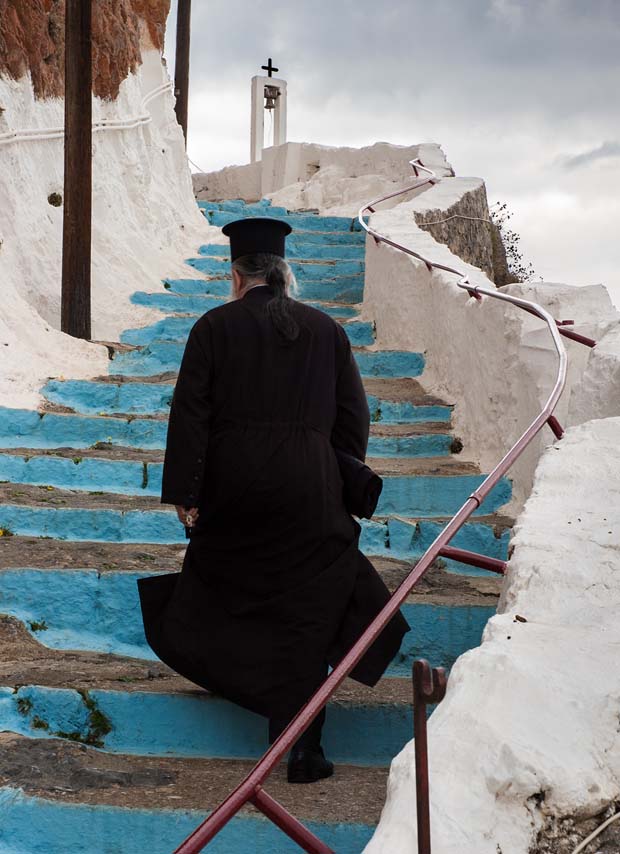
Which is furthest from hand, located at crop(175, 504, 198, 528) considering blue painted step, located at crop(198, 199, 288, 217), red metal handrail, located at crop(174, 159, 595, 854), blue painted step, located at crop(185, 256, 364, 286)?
blue painted step, located at crop(198, 199, 288, 217)

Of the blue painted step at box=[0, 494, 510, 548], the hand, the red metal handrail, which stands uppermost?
Result: the hand

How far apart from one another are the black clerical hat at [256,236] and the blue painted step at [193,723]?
53.3 inches

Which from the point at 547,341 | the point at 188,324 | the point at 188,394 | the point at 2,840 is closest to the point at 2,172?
the point at 188,324

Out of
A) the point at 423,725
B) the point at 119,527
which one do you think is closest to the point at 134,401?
A: the point at 119,527

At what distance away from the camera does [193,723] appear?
136 inches

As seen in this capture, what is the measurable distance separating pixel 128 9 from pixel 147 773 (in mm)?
8597

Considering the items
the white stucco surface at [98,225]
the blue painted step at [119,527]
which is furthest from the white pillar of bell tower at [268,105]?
the blue painted step at [119,527]

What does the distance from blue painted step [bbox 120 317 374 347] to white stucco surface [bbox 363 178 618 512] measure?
0.34ft

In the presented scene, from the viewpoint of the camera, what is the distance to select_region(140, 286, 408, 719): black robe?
3.18 m

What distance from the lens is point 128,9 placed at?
10.2m

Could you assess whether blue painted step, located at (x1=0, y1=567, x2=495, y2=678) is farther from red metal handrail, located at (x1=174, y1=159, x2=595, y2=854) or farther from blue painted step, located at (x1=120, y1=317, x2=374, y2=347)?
blue painted step, located at (x1=120, y1=317, x2=374, y2=347)

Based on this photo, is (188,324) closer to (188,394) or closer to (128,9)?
(128,9)

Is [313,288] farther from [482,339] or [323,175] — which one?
[323,175]

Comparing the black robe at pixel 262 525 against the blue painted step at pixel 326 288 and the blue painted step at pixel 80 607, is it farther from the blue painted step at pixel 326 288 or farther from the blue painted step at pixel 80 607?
the blue painted step at pixel 326 288
